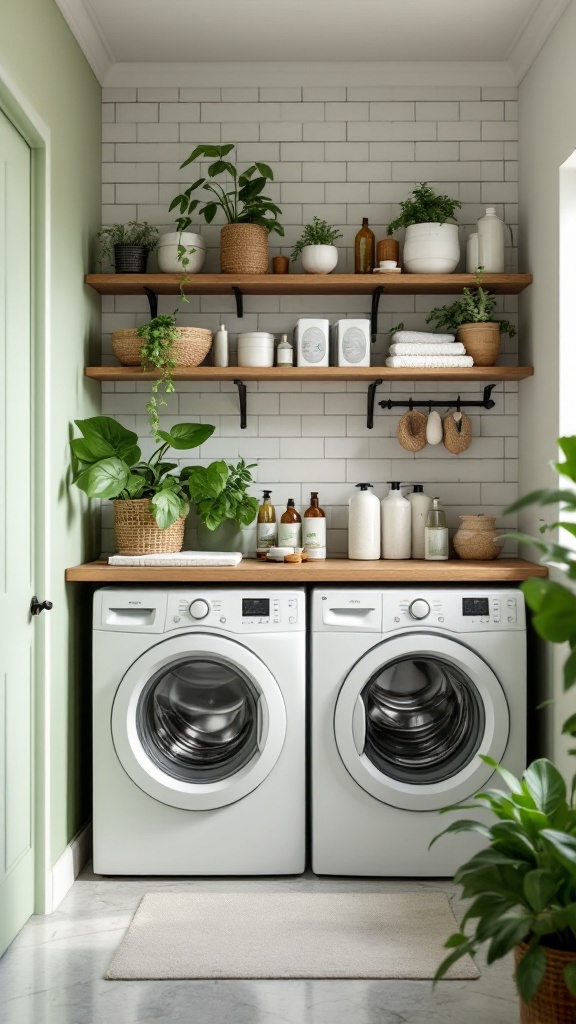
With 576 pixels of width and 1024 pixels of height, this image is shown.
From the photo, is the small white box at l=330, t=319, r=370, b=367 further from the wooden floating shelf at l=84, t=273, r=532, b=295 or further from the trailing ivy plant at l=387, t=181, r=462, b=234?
the trailing ivy plant at l=387, t=181, r=462, b=234

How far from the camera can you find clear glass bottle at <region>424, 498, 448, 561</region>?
132 inches

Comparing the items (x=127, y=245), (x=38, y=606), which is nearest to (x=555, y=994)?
(x=38, y=606)

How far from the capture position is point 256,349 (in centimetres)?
335

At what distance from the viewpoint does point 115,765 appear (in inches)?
118

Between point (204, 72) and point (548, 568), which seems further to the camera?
point (204, 72)

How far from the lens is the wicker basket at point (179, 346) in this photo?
10.7ft

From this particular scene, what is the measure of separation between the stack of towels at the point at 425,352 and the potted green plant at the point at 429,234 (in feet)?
0.83

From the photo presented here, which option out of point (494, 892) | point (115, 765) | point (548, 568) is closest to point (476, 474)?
point (548, 568)

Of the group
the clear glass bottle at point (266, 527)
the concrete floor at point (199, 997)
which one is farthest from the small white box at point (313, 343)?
the concrete floor at point (199, 997)

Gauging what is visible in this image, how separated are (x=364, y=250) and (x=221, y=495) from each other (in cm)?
103

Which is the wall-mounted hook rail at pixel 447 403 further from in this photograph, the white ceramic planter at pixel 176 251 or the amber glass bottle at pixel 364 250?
the white ceramic planter at pixel 176 251

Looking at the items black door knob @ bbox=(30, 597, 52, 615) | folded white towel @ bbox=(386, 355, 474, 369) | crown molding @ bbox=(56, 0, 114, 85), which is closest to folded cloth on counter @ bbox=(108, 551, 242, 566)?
black door knob @ bbox=(30, 597, 52, 615)

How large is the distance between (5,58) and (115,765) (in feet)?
6.74

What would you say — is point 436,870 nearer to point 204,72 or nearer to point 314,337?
point 314,337
